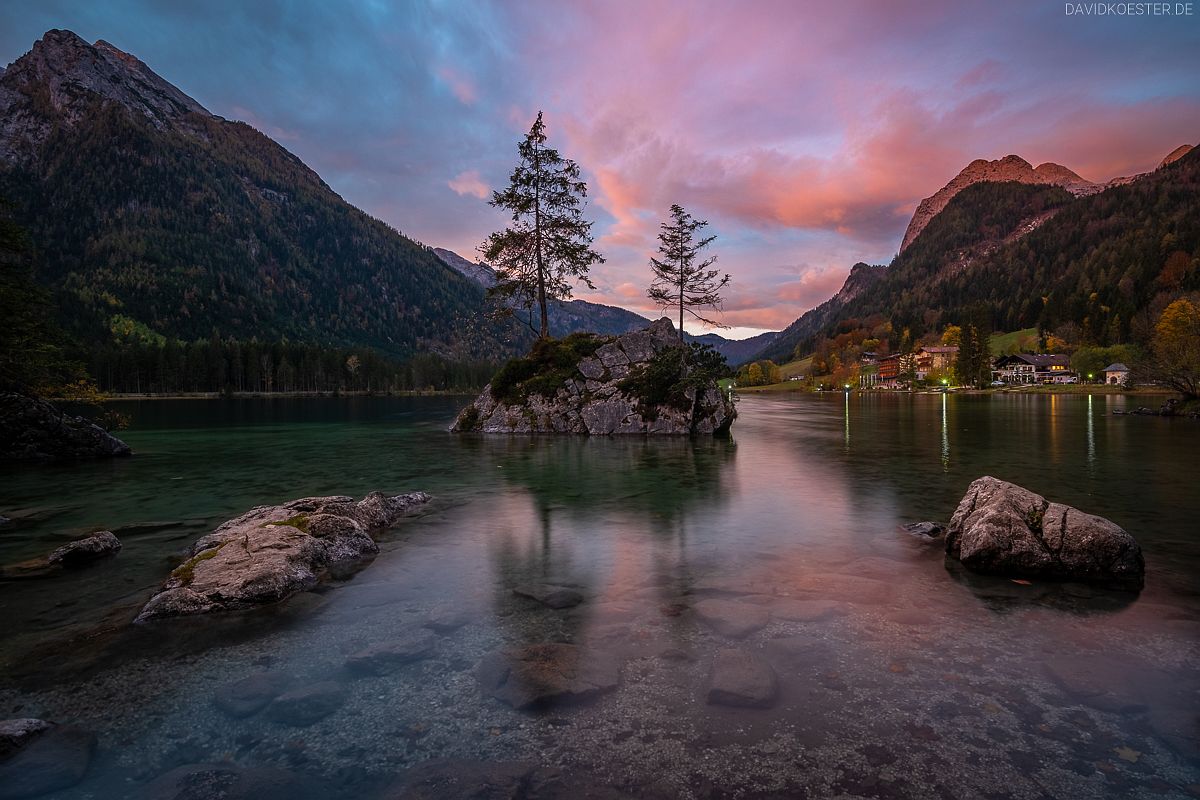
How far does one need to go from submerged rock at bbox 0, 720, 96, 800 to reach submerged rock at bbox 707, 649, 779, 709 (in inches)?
277

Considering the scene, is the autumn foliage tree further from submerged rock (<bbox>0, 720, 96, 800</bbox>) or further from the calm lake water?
submerged rock (<bbox>0, 720, 96, 800</bbox>)

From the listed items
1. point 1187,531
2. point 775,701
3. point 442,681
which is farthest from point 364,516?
point 1187,531

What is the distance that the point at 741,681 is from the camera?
7.46 m

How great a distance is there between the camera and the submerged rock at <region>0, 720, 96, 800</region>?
5.48m

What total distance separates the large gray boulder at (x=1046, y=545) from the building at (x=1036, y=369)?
20817 centimetres

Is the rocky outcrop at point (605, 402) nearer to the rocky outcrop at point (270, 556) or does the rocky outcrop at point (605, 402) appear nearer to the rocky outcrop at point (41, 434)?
the rocky outcrop at point (41, 434)

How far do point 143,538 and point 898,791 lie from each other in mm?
19054

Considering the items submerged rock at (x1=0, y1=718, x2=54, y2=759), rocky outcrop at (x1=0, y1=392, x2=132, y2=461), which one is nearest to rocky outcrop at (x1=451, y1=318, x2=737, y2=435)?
rocky outcrop at (x1=0, y1=392, x2=132, y2=461)

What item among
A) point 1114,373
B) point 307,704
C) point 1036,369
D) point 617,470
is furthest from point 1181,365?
point 1036,369

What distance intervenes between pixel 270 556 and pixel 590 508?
10.2m

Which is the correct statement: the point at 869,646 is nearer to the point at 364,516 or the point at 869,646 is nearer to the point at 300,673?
the point at 300,673

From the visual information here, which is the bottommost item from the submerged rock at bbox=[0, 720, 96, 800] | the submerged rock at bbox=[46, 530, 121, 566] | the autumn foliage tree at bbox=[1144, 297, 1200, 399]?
the submerged rock at bbox=[0, 720, 96, 800]

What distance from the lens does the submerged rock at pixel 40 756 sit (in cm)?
548

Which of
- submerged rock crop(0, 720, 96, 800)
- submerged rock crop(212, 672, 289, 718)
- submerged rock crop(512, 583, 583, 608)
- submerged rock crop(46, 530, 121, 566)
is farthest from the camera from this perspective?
submerged rock crop(46, 530, 121, 566)
